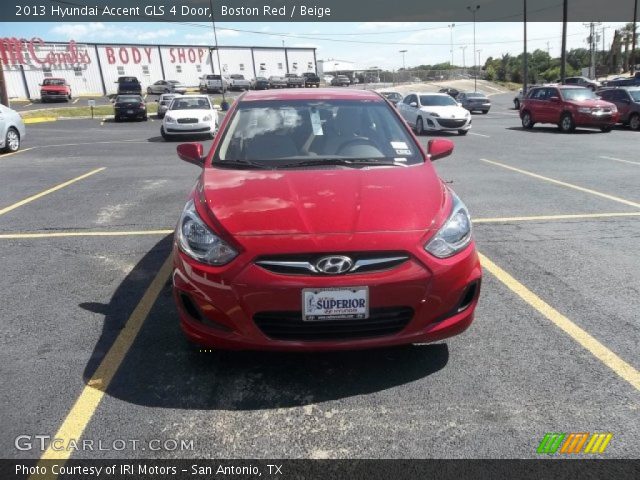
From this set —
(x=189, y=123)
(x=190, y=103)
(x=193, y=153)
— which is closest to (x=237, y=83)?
(x=190, y=103)

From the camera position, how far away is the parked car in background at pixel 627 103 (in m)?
19.0

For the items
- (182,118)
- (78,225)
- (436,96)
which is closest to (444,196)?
(78,225)

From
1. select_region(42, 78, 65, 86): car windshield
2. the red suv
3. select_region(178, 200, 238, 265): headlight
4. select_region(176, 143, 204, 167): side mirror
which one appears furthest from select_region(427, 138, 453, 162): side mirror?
select_region(42, 78, 65, 86): car windshield

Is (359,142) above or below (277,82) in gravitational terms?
below

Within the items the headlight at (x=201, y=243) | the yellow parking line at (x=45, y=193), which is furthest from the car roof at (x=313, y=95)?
the yellow parking line at (x=45, y=193)

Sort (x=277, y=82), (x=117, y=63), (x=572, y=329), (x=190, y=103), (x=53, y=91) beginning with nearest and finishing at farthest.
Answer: (x=572, y=329)
(x=190, y=103)
(x=53, y=91)
(x=117, y=63)
(x=277, y=82)

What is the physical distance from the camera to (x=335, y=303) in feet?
8.87

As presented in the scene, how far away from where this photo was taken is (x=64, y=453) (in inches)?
96.0

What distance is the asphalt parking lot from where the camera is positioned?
256cm

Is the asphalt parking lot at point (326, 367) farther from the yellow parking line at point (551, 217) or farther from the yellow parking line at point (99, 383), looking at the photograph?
the yellow parking line at point (551, 217)

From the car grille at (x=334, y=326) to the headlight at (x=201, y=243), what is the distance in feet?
1.24

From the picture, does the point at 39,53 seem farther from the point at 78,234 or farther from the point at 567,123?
the point at 78,234

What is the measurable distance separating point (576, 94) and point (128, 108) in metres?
21.6

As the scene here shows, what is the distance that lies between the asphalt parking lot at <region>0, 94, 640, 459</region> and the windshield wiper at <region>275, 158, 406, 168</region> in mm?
1335
